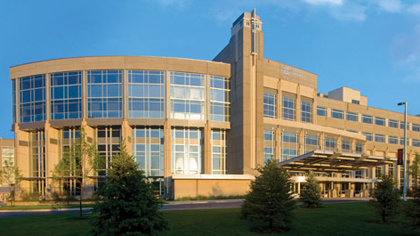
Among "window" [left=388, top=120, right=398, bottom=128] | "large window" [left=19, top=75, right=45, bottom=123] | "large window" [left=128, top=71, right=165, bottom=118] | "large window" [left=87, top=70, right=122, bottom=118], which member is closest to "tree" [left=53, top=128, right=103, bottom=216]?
"large window" [left=87, top=70, right=122, bottom=118]

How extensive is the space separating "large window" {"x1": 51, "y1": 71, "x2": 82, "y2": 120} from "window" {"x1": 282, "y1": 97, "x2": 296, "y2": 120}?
32.4 metres

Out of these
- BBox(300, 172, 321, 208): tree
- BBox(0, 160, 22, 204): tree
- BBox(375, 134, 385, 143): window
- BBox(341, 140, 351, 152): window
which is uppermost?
BBox(375, 134, 385, 143): window

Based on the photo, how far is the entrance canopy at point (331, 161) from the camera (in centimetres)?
3678

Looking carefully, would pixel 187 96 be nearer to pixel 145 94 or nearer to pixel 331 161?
pixel 145 94

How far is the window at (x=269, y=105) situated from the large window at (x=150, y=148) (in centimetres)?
1698

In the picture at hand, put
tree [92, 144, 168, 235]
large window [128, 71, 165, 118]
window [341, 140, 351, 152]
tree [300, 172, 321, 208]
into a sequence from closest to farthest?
tree [92, 144, 168, 235] < tree [300, 172, 321, 208] < large window [128, 71, 165, 118] < window [341, 140, 351, 152]

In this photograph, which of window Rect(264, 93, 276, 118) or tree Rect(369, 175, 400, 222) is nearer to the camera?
tree Rect(369, 175, 400, 222)

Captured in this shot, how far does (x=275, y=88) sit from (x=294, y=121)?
6.68 metres

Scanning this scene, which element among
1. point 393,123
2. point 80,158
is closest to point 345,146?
point 393,123

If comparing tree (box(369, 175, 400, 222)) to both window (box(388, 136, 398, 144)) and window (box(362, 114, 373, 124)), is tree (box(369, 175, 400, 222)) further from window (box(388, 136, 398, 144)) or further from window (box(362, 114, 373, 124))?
window (box(388, 136, 398, 144))

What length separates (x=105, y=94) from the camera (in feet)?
154

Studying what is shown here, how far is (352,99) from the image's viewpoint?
6981cm

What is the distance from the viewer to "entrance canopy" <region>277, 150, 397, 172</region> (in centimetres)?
3678

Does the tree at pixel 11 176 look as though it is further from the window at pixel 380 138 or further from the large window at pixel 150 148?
the window at pixel 380 138
